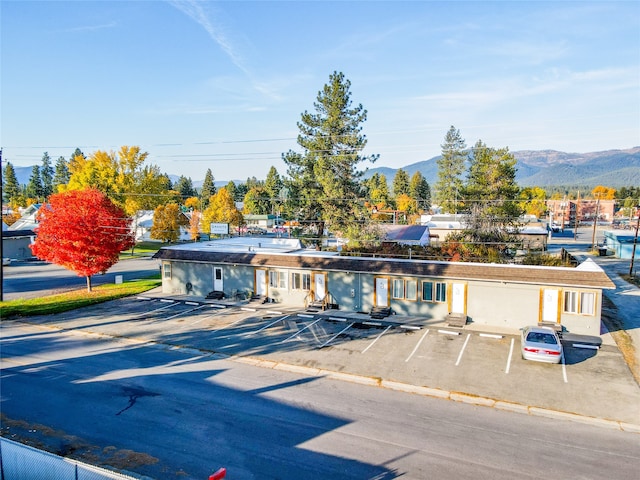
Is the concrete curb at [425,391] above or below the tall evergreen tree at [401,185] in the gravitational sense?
below

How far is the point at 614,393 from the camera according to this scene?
55.2ft

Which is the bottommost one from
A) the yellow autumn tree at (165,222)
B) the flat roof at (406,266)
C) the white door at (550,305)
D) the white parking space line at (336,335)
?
the white parking space line at (336,335)

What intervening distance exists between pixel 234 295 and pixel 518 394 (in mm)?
21577

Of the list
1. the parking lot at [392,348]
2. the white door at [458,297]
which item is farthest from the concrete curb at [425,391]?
the white door at [458,297]

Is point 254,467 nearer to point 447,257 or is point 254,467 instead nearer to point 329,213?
point 447,257

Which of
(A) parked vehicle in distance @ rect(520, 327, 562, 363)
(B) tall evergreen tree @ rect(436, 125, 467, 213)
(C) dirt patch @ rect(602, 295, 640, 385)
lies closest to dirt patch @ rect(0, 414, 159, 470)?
(A) parked vehicle in distance @ rect(520, 327, 562, 363)

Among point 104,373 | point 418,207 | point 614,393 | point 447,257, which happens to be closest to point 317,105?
point 447,257

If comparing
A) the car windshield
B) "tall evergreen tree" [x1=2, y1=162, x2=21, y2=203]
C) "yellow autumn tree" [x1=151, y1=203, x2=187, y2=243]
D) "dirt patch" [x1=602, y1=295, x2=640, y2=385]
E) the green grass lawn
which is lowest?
"dirt patch" [x1=602, y1=295, x2=640, y2=385]

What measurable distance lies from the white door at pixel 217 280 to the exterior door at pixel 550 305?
74.0ft

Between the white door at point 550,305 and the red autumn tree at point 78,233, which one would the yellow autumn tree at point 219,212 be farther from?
the white door at point 550,305

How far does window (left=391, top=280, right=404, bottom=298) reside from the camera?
90.8 ft

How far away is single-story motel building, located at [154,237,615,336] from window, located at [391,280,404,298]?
0.21 ft

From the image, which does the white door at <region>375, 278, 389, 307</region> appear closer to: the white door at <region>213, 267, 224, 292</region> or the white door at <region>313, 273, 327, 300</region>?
the white door at <region>313, 273, 327, 300</region>

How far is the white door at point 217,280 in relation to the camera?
3353cm
